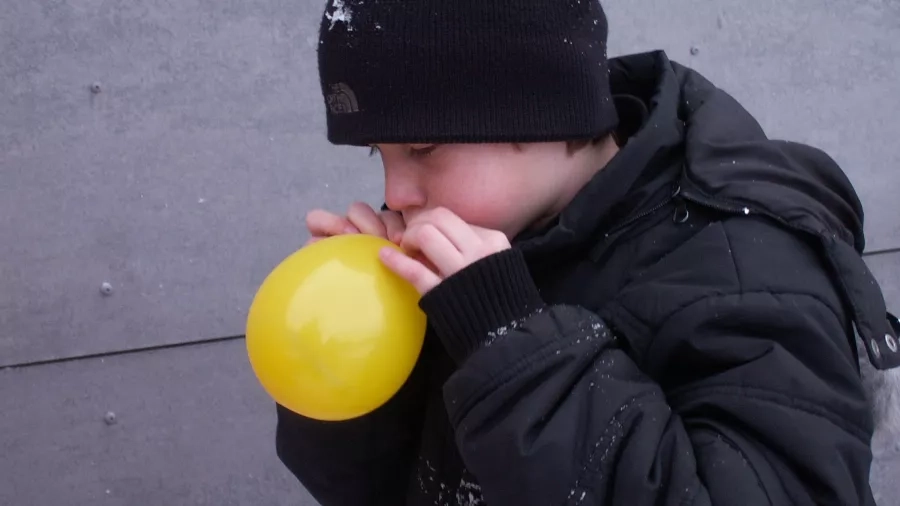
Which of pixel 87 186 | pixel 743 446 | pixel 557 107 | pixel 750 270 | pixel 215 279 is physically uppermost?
pixel 557 107

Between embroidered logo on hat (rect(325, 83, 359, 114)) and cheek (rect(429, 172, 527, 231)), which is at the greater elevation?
embroidered logo on hat (rect(325, 83, 359, 114))

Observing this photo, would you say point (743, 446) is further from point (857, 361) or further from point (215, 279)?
point (215, 279)

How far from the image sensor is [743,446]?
872mm

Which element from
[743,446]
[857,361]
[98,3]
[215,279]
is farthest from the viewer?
[215,279]

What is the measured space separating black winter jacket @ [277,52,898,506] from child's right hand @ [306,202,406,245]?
0.61 feet

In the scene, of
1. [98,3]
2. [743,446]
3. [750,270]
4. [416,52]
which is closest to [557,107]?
[416,52]

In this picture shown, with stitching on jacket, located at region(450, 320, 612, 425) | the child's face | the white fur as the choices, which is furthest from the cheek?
the white fur

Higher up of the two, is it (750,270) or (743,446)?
(750,270)

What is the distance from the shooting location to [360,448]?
1.28 meters

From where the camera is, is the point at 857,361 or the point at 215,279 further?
the point at 215,279

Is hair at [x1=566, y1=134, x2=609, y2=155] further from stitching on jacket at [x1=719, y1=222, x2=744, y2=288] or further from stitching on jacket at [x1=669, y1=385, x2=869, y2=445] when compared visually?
stitching on jacket at [x1=669, y1=385, x2=869, y2=445]

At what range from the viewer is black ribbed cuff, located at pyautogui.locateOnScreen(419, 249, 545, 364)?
0.93m

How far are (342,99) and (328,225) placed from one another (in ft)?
0.73

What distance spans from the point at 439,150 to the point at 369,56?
146 millimetres
